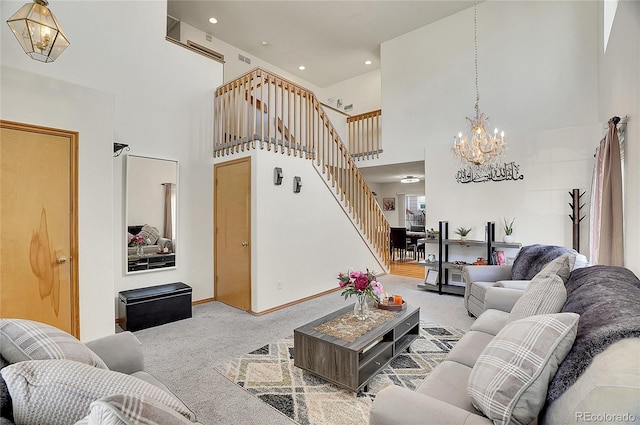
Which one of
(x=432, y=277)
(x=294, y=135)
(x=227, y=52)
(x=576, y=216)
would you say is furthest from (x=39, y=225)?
(x=576, y=216)

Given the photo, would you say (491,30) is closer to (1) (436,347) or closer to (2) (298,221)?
(2) (298,221)

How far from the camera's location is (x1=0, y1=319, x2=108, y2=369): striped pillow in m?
1.07

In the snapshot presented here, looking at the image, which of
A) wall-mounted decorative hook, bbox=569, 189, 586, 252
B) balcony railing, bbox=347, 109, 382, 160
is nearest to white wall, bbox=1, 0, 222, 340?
balcony railing, bbox=347, 109, 382, 160

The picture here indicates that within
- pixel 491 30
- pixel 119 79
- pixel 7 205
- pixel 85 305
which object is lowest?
pixel 85 305

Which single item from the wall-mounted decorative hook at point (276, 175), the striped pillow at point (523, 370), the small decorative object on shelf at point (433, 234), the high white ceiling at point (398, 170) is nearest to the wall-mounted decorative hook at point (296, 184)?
the wall-mounted decorative hook at point (276, 175)

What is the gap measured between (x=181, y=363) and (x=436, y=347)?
8.03 feet

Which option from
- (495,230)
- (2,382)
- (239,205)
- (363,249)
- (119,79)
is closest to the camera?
(2,382)

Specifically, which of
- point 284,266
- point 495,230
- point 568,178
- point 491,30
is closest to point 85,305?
point 284,266

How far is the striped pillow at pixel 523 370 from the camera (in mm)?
1034

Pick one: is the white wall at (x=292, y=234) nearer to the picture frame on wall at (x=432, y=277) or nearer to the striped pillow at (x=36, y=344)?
the picture frame on wall at (x=432, y=277)

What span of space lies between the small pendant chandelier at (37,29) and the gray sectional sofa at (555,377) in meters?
3.26

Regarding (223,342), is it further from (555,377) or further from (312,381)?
A: (555,377)

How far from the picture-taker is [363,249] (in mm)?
5867

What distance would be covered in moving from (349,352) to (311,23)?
6.29 m
